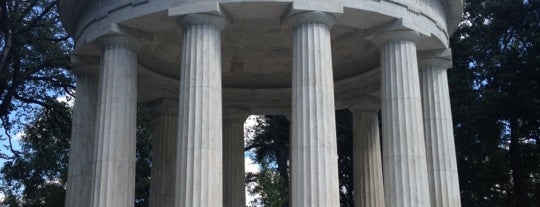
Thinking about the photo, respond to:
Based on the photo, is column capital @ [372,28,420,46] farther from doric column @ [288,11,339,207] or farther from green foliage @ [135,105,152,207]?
green foliage @ [135,105,152,207]

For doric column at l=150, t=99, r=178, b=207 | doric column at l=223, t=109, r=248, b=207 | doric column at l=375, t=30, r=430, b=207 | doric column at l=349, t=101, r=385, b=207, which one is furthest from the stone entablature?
doric column at l=223, t=109, r=248, b=207

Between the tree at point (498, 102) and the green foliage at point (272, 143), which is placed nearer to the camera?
the tree at point (498, 102)

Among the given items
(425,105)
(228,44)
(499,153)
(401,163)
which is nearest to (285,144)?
(499,153)

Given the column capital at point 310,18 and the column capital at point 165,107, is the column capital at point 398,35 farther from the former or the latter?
the column capital at point 165,107

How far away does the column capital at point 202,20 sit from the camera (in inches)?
1480

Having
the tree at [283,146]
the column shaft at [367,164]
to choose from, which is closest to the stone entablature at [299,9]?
the column shaft at [367,164]

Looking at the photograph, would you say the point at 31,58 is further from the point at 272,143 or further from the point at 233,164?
the point at 272,143

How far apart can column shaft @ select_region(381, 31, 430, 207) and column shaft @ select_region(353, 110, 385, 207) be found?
15.8 meters

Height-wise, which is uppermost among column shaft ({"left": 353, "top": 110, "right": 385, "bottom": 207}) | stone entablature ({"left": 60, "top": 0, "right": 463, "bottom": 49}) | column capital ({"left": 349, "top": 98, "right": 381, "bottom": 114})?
stone entablature ({"left": 60, "top": 0, "right": 463, "bottom": 49})

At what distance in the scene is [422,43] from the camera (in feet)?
146

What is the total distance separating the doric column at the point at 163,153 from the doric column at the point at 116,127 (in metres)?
15.1

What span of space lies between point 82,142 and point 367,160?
82.4 feet

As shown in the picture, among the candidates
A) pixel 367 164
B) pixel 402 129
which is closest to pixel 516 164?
pixel 367 164

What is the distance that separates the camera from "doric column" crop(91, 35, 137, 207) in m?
38.9
